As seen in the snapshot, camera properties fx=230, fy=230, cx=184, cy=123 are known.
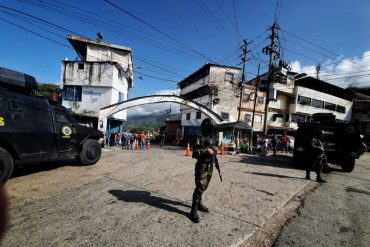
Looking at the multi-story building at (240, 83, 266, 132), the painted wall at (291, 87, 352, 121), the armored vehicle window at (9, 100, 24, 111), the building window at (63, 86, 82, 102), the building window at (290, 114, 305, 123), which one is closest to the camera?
the armored vehicle window at (9, 100, 24, 111)

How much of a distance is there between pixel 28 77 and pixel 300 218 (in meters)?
10.6

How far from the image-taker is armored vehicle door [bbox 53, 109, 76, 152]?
7.59 metres

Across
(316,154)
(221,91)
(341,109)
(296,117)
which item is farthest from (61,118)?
(341,109)

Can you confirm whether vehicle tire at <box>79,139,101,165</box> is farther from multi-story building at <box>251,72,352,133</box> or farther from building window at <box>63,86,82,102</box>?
multi-story building at <box>251,72,352,133</box>

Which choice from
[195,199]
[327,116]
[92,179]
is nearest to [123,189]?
[92,179]

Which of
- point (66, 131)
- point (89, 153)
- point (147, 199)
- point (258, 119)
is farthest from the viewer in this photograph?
point (258, 119)

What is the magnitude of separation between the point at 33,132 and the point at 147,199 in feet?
13.5

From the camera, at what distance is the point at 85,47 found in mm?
26016

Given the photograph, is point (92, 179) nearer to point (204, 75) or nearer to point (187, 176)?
point (187, 176)

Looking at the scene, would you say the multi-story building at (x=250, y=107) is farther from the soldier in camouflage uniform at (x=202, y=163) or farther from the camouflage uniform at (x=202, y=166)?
the camouflage uniform at (x=202, y=166)

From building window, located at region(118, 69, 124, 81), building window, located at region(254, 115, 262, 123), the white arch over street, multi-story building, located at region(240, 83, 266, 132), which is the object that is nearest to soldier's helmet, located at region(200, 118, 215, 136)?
the white arch over street

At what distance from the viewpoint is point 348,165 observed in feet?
36.6

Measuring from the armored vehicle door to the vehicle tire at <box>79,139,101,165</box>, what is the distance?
70cm

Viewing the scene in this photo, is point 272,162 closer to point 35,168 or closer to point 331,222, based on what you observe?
point 331,222
